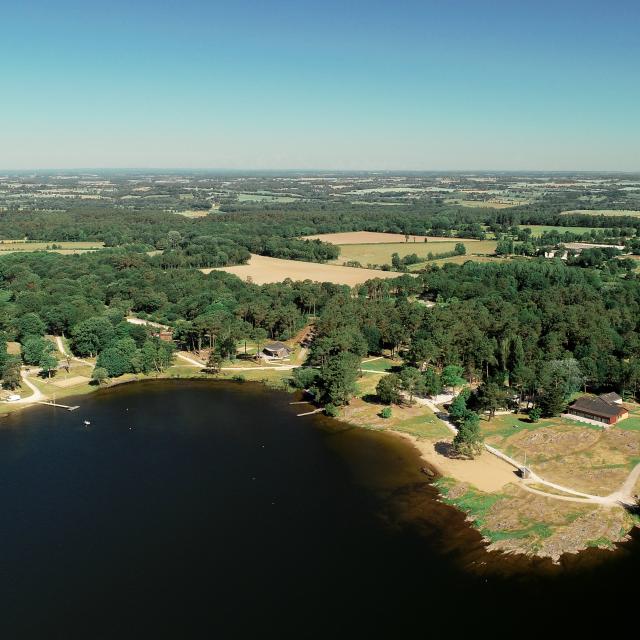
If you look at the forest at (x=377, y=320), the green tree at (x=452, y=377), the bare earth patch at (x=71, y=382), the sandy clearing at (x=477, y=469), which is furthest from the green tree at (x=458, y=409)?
the bare earth patch at (x=71, y=382)

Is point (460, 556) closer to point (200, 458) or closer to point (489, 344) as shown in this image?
point (200, 458)

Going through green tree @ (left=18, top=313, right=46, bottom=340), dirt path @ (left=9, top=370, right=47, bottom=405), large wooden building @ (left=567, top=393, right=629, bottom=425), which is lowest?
dirt path @ (left=9, top=370, right=47, bottom=405)

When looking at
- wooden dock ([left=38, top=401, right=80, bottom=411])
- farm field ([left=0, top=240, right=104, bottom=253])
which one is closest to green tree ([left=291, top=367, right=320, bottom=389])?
Answer: wooden dock ([left=38, top=401, right=80, bottom=411])

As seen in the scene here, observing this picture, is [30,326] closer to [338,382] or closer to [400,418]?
[338,382]

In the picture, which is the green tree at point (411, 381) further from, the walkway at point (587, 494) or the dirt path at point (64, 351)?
the dirt path at point (64, 351)

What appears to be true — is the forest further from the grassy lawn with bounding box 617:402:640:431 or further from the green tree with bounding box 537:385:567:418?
the grassy lawn with bounding box 617:402:640:431

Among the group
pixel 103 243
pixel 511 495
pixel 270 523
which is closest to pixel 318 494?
pixel 270 523
